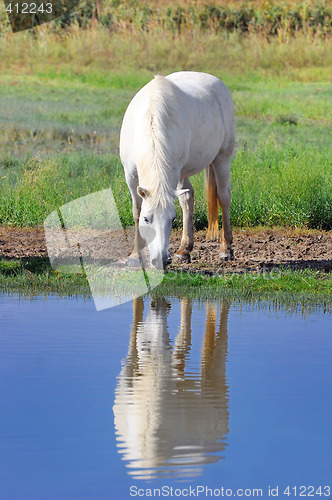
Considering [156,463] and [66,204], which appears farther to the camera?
[66,204]

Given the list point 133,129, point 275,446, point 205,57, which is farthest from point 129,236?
point 205,57

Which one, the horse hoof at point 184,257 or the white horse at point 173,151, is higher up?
the white horse at point 173,151

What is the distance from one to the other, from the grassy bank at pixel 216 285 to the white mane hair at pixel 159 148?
80 centimetres

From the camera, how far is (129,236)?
1073 centimetres

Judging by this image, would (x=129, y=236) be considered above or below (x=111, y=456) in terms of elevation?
below

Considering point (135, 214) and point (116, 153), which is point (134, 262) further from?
point (116, 153)

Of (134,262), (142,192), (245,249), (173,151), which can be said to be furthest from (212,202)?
(142,192)

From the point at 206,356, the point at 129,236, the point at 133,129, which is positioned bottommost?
the point at 129,236

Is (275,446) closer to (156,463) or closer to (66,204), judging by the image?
(156,463)

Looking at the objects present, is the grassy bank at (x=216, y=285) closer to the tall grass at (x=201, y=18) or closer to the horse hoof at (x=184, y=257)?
the horse hoof at (x=184, y=257)

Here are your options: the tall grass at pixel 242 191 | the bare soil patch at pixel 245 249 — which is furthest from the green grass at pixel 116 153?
the bare soil patch at pixel 245 249

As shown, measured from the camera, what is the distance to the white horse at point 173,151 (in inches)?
302

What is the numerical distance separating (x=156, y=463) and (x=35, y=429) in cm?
59

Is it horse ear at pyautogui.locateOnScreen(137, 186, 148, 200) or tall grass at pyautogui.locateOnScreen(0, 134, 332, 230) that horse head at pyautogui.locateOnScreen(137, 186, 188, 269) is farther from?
tall grass at pyautogui.locateOnScreen(0, 134, 332, 230)
